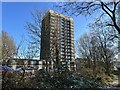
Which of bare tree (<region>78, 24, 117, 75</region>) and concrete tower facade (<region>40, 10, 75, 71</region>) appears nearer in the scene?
concrete tower facade (<region>40, 10, 75, 71</region>)

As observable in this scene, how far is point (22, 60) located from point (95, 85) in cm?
220

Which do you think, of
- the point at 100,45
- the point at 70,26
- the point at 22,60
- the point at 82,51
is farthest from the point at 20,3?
the point at 82,51

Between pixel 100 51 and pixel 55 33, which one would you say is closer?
pixel 55 33

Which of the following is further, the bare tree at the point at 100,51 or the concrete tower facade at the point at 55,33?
the bare tree at the point at 100,51

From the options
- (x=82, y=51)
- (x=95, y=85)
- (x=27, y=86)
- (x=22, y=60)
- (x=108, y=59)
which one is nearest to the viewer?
(x=27, y=86)

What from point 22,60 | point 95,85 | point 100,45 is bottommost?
point 95,85

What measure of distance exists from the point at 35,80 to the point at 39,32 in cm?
583

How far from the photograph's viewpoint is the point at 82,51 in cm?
1947

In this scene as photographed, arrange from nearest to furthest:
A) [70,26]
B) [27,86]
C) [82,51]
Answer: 1. [27,86]
2. [70,26]
3. [82,51]

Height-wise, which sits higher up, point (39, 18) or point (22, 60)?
point (39, 18)

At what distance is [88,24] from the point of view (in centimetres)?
771

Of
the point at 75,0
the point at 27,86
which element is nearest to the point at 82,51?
the point at 75,0

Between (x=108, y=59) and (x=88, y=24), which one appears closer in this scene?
(x=88, y=24)

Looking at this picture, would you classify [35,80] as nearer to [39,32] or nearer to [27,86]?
[27,86]
